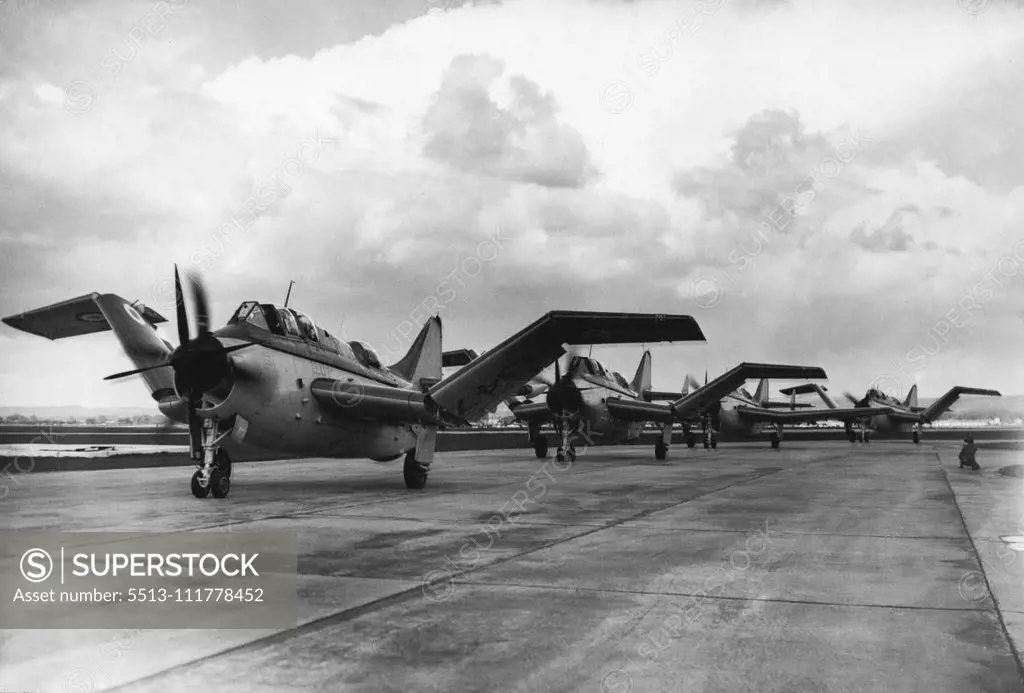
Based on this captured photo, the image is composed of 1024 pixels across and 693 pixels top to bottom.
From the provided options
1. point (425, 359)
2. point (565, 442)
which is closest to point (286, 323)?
point (425, 359)

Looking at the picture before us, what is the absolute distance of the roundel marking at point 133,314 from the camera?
52.1ft

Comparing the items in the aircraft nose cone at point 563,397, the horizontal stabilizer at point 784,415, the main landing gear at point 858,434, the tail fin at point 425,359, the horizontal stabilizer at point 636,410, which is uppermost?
the tail fin at point 425,359

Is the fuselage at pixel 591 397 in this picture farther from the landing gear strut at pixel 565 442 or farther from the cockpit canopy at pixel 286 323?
the cockpit canopy at pixel 286 323

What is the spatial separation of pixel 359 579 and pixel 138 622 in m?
1.80

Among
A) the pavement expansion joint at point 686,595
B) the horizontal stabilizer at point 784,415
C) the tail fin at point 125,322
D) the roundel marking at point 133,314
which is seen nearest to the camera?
the pavement expansion joint at point 686,595

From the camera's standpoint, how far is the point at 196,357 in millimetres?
11867

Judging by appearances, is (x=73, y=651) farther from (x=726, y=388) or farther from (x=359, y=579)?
(x=726, y=388)

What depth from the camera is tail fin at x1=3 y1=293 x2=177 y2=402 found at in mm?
15688

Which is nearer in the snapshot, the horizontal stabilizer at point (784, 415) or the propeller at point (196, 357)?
the propeller at point (196, 357)

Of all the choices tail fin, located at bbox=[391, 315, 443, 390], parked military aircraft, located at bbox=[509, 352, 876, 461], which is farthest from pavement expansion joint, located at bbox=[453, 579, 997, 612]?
parked military aircraft, located at bbox=[509, 352, 876, 461]

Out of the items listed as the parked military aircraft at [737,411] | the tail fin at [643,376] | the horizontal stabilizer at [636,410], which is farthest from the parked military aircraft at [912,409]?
the horizontal stabilizer at [636,410]

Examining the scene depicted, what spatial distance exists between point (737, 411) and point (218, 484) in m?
34.3

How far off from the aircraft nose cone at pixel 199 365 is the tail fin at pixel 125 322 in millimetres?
3571

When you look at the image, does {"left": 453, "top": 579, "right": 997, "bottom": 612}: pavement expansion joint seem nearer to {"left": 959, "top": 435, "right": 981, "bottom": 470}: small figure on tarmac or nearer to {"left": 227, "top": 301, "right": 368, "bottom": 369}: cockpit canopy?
{"left": 227, "top": 301, "right": 368, "bottom": 369}: cockpit canopy
